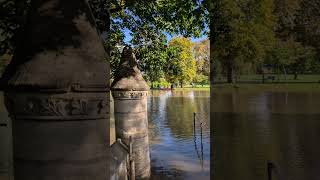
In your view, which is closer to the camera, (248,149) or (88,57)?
(88,57)

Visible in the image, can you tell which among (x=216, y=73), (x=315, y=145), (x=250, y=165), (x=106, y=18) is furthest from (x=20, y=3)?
(x=216, y=73)

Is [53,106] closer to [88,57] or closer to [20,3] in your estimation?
[88,57]

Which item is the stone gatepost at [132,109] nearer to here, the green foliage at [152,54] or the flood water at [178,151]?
the green foliage at [152,54]

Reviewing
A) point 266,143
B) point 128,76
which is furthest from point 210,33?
point 266,143

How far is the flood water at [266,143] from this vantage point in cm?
2081

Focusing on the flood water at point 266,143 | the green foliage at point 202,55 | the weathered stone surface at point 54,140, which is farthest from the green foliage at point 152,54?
the green foliage at point 202,55

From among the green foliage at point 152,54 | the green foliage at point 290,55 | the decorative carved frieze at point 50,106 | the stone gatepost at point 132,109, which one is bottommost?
the stone gatepost at point 132,109

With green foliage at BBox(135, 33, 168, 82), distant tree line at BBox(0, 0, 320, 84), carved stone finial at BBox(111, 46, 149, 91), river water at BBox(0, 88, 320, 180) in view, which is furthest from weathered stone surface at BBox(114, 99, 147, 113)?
river water at BBox(0, 88, 320, 180)

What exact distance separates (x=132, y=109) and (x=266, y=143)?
17021 mm

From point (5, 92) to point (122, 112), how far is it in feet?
33.5

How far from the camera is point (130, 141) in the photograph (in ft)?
41.2

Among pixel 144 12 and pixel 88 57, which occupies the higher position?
pixel 144 12

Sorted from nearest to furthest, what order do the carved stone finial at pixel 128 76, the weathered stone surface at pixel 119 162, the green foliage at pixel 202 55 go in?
the weathered stone surface at pixel 119 162, the carved stone finial at pixel 128 76, the green foliage at pixel 202 55

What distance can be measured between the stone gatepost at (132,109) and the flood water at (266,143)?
11.9ft
